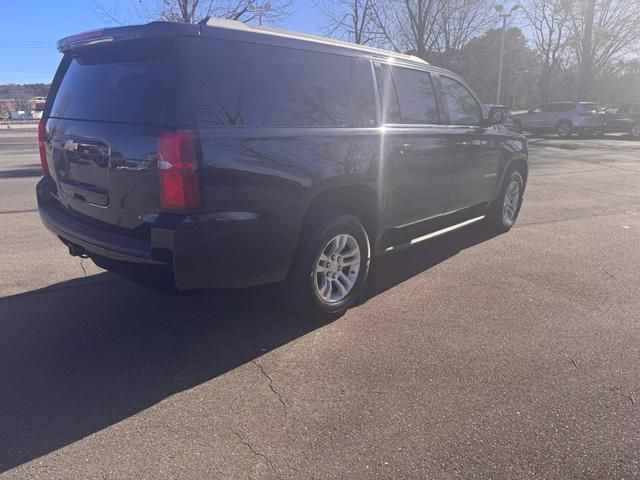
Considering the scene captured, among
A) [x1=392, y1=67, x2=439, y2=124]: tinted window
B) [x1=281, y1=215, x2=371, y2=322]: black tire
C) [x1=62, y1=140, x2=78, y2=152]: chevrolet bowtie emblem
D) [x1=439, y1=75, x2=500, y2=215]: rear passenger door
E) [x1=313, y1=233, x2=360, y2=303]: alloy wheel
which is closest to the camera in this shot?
[x1=62, y1=140, x2=78, y2=152]: chevrolet bowtie emblem

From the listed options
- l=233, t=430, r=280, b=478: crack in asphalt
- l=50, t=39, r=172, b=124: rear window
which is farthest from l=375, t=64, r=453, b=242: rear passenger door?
l=233, t=430, r=280, b=478: crack in asphalt

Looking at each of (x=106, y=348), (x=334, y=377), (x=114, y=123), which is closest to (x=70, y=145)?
(x=114, y=123)

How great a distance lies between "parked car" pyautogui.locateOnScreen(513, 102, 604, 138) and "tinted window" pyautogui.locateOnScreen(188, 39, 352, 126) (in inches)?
1029

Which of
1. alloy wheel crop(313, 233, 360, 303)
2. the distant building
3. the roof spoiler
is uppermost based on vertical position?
the distant building

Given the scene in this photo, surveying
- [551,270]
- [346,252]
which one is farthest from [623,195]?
[346,252]

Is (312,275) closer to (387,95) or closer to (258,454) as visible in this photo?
(258,454)

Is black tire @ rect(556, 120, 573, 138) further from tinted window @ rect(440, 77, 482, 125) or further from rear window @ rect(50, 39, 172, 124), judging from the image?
rear window @ rect(50, 39, 172, 124)

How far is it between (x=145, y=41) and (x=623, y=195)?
947 centimetres

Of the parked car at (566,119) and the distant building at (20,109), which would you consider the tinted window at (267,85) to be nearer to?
the parked car at (566,119)

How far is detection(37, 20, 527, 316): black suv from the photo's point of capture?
3.13 metres

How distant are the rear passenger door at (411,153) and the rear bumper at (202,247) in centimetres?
130

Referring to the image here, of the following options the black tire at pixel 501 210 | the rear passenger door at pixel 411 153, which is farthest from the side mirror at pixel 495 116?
the rear passenger door at pixel 411 153

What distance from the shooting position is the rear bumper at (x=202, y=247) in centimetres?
313

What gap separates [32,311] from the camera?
423 cm
